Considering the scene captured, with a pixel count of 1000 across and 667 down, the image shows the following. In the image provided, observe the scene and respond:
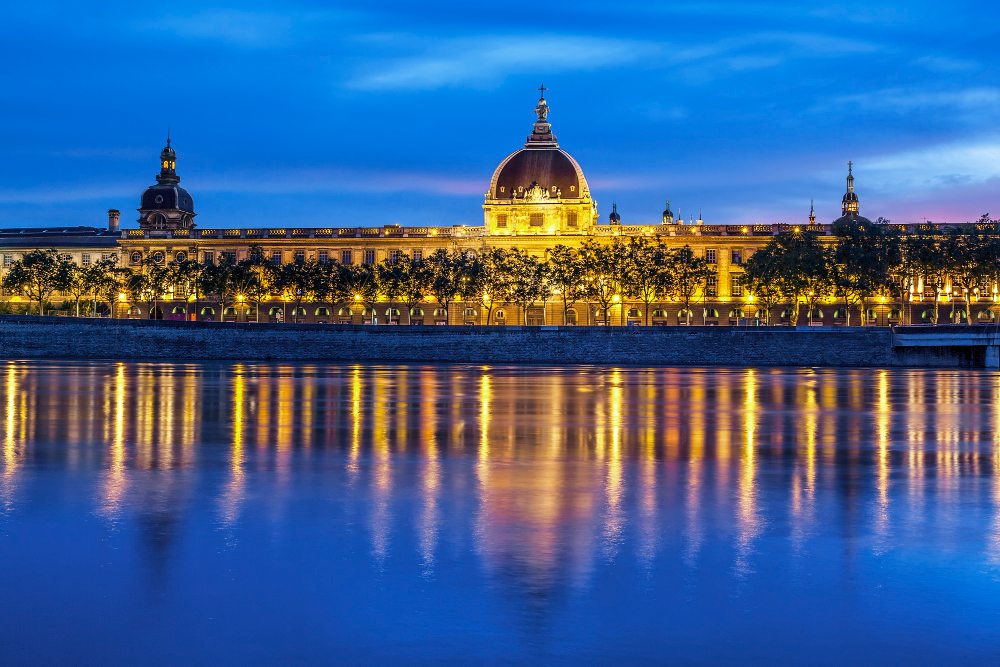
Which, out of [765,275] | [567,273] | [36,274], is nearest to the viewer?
[765,275]

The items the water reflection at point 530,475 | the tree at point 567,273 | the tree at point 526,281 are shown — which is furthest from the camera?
the tree at point 526,281

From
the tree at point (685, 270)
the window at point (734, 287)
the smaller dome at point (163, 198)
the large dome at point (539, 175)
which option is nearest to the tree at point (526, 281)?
the tree at point (685, 270)

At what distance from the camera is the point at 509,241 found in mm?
164250

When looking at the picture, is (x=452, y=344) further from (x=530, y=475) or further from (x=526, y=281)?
(x=530, y=475)

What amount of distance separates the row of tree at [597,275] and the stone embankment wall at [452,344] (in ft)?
76.6

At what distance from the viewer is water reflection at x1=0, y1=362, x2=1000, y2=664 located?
1755 cm

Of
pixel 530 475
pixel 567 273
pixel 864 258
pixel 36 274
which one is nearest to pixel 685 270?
pixel 567 273

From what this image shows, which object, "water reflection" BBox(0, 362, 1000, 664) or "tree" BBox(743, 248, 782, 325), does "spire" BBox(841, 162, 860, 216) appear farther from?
"water reflection" BBox(0, 362, 1000, 664)

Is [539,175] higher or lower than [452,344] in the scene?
higher

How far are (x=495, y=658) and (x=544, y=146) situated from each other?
160541 mm

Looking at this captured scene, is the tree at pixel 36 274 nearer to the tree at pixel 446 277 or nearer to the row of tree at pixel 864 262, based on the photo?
the tree at pixel 446 277

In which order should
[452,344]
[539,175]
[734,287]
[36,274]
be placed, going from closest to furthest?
[452,344] < [36,274] < [734,287] < [539,175]

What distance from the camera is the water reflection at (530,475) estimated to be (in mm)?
17547

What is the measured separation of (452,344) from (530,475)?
243ft
